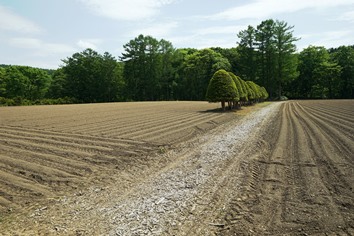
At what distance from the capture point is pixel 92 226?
4.91 meters

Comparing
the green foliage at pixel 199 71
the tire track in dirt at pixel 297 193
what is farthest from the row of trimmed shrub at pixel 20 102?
the tire track in dirt at pixel 297 193

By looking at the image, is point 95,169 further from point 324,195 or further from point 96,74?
point 96,74

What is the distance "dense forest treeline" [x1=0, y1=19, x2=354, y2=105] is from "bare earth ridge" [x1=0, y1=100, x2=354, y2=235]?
185ft

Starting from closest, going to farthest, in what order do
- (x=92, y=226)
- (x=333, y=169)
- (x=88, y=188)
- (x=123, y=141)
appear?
(x=92, y=226) → (x=88, y=188) → (x=333, y=169) → (x=123, y=141)

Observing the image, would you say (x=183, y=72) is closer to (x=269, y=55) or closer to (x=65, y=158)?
(x=269, y=55)

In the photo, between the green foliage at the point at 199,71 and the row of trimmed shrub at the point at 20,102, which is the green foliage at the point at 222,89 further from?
the green foliage at the point at 199,71

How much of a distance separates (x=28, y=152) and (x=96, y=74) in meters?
66.2

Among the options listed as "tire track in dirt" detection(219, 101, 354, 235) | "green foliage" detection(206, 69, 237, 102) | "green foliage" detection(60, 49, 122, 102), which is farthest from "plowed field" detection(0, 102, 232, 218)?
"green foliage" detection(60, 49, 122, 102)

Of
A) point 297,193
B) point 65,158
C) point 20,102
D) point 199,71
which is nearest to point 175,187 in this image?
point 297,193

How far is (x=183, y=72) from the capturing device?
73.9 meters

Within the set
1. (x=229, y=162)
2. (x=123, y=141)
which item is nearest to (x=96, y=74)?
(x=123, y=141)

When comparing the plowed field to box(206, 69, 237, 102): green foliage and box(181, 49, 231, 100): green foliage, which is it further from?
box(181, 49, 231, 100): green foliage

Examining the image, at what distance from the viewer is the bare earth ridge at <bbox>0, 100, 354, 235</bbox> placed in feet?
16.1

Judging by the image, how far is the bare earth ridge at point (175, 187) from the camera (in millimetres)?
4906
